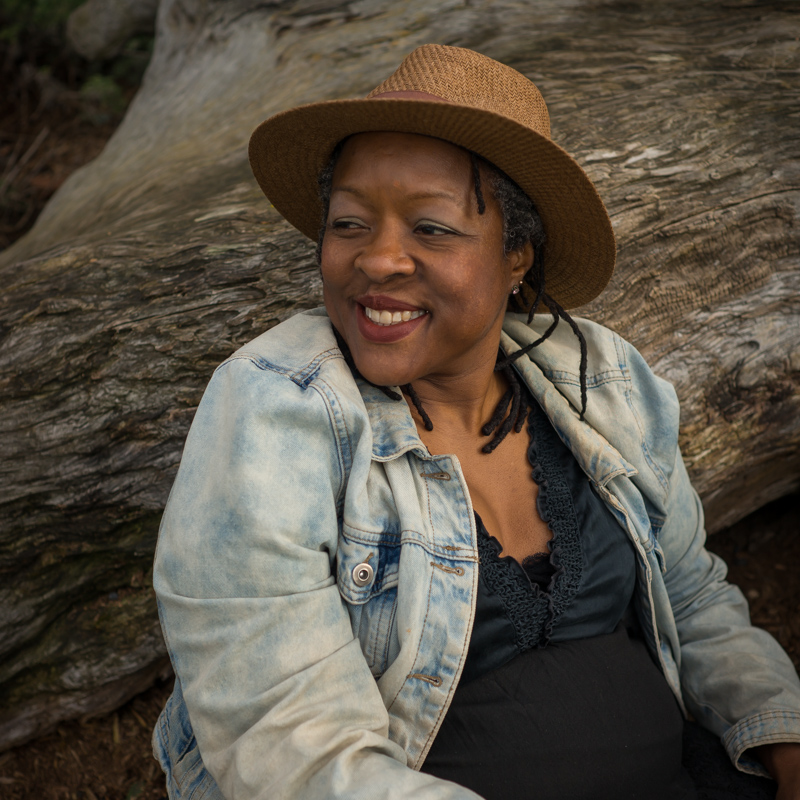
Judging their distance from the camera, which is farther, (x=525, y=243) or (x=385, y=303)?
(x=525, y=243)

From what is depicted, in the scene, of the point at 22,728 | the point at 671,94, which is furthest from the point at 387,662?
the point at 671,94

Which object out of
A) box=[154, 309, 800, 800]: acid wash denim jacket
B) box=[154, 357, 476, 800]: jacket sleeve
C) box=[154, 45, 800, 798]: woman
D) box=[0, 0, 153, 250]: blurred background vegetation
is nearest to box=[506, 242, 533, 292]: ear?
box=[154, 45, 800, 798]: woman

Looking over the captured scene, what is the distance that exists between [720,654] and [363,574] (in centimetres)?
134

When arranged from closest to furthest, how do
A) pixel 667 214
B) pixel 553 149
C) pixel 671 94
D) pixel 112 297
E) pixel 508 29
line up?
pixel 553 149
pixel 112 297
pixel 667 214
pixel 671 94
pixel 508 29

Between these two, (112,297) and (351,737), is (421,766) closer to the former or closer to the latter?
(351,737)

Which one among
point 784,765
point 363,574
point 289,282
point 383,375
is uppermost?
point 383,375

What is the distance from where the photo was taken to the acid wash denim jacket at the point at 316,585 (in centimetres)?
170

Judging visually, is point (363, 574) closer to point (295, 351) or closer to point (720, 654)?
point (295, 351)

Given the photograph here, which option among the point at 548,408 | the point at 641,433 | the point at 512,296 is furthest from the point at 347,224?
the point at 641,433

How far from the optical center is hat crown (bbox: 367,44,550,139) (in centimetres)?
197

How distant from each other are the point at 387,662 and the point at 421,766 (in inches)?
10.7

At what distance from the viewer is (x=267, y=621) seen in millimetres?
→ 1709

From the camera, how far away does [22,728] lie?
3.03 metres

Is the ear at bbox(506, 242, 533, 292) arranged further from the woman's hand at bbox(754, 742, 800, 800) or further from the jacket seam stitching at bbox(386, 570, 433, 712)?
the woman's hand at bbox(754, 742, 800, 800)
